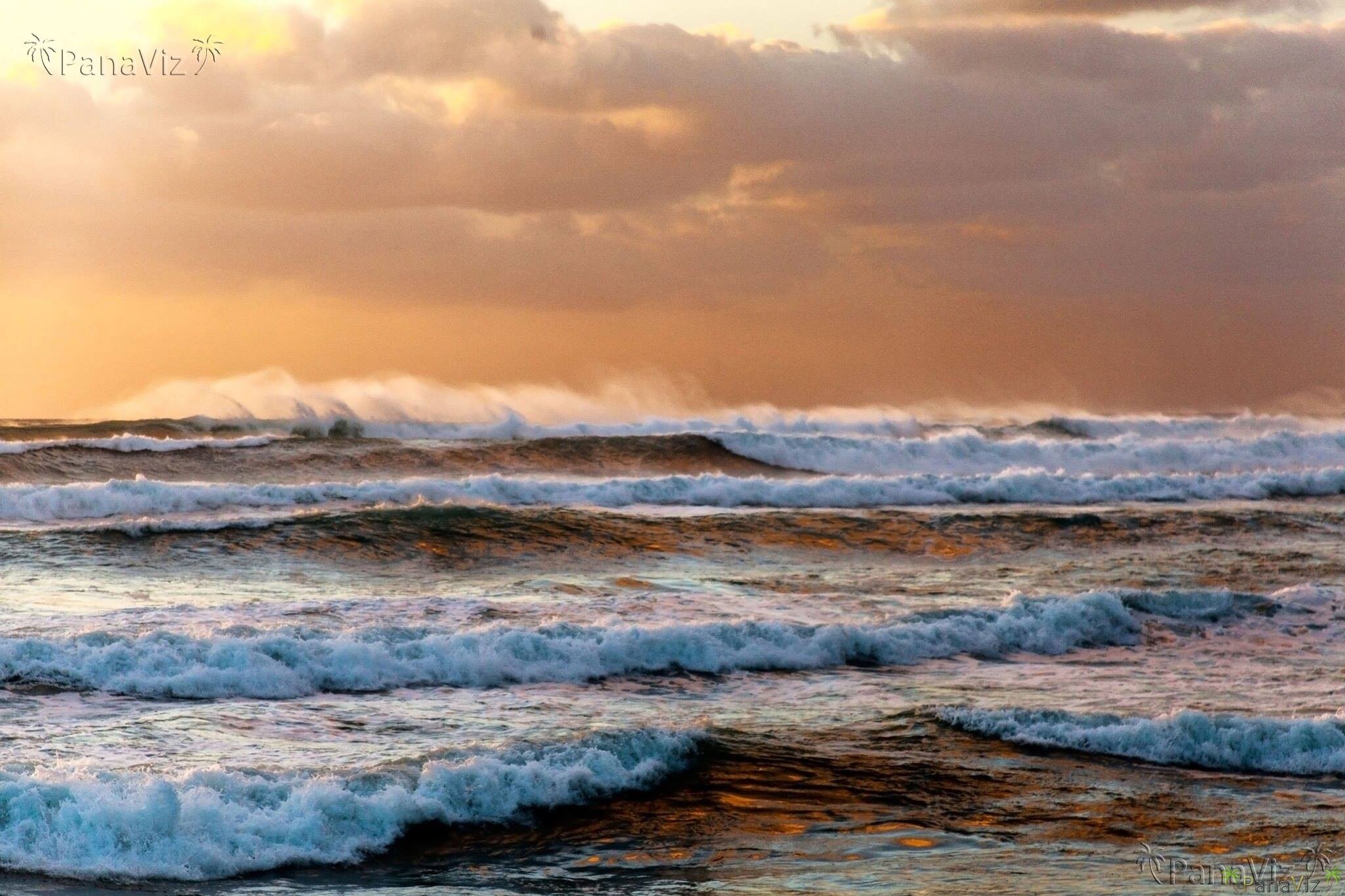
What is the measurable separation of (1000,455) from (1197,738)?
29218 millimetres

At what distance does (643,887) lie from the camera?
671 centimetres

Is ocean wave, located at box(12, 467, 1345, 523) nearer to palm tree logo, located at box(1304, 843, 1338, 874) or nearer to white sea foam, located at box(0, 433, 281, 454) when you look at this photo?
white sea foam, located at box(0, 433, 281, 454)

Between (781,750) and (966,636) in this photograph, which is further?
(966,636)

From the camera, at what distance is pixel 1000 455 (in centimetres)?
3784

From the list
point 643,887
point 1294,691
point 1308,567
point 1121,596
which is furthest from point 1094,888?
point 1308,567

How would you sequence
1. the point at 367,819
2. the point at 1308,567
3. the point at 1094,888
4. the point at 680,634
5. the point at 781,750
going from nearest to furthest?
the point at 1094,888 < the point at 367,819 < the point at 781,750 < the point at 680,634 < the point at 1308,567

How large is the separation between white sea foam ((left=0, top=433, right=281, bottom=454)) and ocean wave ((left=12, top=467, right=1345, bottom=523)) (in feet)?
14.9

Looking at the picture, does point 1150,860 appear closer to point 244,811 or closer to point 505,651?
point 244,811

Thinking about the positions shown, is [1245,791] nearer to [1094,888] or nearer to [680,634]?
[1094,888]

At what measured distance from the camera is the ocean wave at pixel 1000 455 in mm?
36781

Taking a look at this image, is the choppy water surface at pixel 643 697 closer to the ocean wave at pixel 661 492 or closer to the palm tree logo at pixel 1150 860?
the palm tree logo at pixel 1150 860

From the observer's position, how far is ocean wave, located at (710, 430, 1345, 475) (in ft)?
121

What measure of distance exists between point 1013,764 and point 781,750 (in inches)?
58.6

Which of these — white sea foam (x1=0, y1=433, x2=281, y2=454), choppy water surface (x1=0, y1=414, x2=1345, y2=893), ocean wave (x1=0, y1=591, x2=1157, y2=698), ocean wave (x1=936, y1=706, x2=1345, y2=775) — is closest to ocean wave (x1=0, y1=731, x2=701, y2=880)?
choppy water surface (x1=0, y1=414, x2=1345, y2=893)
